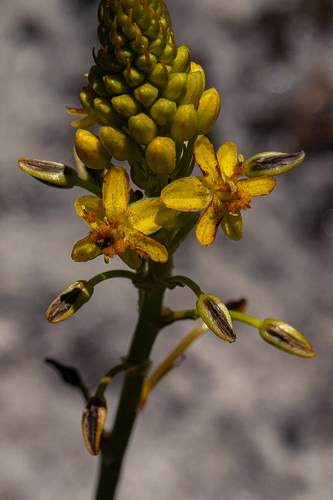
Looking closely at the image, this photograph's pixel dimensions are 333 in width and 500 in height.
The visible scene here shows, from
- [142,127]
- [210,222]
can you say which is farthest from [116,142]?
[210,222]

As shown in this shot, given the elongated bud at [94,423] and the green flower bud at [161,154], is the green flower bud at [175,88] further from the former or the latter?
the elongated bud at [94,423]

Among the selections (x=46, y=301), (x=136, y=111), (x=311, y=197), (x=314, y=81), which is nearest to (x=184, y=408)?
(x=46, y=301)

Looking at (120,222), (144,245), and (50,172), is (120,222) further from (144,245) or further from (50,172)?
(50,172)

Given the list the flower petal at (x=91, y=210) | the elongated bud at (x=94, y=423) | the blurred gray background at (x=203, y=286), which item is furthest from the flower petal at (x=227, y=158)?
the blurred gray background at (x=203, y=286)

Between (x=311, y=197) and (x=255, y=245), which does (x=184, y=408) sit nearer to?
(x=255, y=245)

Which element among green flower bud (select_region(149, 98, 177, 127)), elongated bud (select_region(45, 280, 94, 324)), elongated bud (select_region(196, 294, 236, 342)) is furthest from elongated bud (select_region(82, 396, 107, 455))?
green flower bud (select_region(149, 98, 177, 127))

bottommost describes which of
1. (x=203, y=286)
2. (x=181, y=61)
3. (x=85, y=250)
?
(x=203, y=286)

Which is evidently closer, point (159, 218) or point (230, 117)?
point (159, 218)
